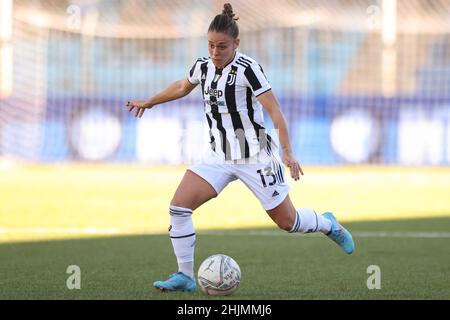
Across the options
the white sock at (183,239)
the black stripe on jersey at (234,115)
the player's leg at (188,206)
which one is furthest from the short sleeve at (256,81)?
the white sock at (183,239)

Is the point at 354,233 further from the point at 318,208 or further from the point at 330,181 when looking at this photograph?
the point at 330,181

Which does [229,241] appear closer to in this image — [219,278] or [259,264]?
[259,264]

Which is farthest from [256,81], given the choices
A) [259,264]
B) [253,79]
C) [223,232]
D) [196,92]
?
[196,92]

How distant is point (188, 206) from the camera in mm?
6953

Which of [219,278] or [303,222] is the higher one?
[303,222]

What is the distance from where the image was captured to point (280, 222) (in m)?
7.27

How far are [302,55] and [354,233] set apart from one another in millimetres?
14663

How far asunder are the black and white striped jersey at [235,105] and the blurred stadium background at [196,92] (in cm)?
942

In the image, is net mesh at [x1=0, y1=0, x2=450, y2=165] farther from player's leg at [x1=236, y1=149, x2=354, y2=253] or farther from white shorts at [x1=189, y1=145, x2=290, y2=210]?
white shorts at [x1=189, y1=145, x2=290, y2=210]

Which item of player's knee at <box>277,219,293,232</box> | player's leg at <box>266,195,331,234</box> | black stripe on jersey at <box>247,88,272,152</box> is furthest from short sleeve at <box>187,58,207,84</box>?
player's knee at <box>277,219,293,232</box>

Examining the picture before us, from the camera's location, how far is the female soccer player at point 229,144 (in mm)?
6824

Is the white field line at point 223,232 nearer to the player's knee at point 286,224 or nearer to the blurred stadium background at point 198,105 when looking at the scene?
the blurred stadium background at point 198,105

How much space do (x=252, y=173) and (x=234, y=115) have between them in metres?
0.48

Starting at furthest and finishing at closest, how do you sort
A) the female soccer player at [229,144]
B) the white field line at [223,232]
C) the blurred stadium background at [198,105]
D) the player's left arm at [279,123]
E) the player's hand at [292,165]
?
the blurred stadium background at [198,105] < the white field line at [223,232] < the female soccer player at [229,144] < the player's left arm at [279,123] < the player's hand at [292,165]
